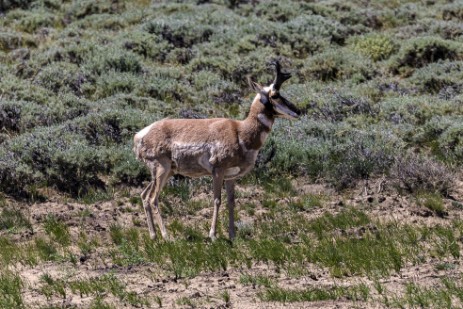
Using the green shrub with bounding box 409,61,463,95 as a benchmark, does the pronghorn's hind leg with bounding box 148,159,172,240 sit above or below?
above

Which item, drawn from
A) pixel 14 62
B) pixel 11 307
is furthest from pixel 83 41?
pixel 11 307

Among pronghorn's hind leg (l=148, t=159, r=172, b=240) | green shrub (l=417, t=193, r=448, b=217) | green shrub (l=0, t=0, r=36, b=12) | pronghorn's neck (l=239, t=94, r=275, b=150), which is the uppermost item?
pronghorn's neck (l=239, t=94, r=275, b=150)

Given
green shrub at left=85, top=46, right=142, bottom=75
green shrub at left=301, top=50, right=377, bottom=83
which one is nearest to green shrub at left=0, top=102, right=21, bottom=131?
green shrub at left=85, top=46, right=142, bottom=75

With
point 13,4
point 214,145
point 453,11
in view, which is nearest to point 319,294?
point 214,145

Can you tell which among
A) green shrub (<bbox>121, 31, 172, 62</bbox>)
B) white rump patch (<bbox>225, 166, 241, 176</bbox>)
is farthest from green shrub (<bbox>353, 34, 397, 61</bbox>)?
white rump patch (<bbox>225, 166, 241, 176</bbox>)

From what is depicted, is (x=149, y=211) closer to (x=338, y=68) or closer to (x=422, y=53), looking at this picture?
(x=338, y=68)

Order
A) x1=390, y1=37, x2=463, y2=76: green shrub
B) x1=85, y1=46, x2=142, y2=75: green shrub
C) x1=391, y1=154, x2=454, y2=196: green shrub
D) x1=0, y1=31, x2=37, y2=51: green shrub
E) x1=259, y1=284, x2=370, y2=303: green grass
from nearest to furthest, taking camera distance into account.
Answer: x1=259, y1=284, x2=370, y2=303: green grass < x1=391, y1=154, x2=454, y2=196: green shrub < x1=85, y1=46, x2=142, y2=75: green shrub < x1=390, y1=37, x2=463, y2=76: green shrub < x1=0, y1=31, x2=37, y2=51: green shrub

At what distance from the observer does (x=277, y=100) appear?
39.2 ft

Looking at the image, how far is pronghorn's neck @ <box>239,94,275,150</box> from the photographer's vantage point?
1191cm

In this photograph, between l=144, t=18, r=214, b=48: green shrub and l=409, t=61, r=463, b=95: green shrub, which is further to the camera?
l=144, t=18, r=214, b=48: green shrub

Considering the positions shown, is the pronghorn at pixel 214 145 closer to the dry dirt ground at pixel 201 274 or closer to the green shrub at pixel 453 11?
the dry dirt ground at pixel 201 274

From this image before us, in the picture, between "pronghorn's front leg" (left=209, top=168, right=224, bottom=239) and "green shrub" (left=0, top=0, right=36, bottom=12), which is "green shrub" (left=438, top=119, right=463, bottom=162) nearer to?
"pronghorn's front leg" (left=209, top=168, right=224, bottom=239)

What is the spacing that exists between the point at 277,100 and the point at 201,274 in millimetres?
3208

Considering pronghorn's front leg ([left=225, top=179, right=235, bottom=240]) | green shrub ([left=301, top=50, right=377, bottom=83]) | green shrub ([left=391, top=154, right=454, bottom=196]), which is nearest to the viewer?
pronghorn's front leg ([left=225, top=179, right=235, bottom=240])
